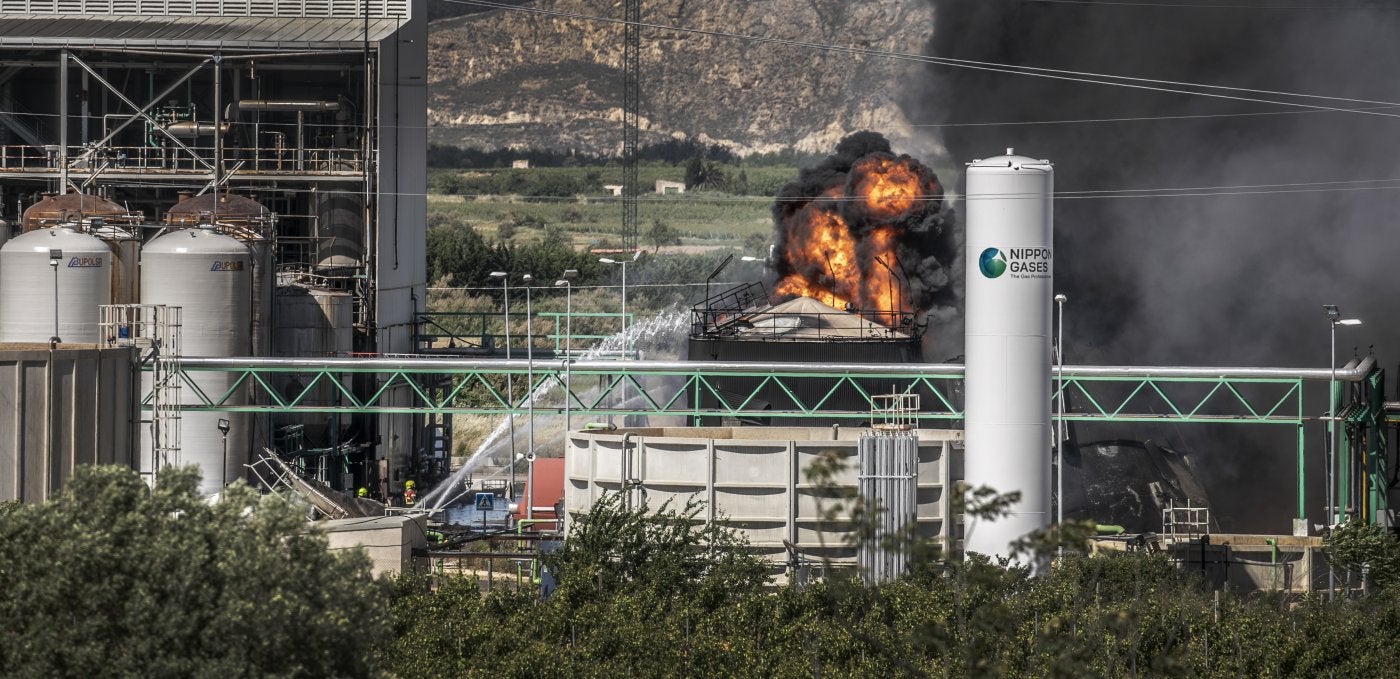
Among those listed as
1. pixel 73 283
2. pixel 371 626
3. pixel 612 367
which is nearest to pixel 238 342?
pixel 73 283

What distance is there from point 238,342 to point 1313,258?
152 feet

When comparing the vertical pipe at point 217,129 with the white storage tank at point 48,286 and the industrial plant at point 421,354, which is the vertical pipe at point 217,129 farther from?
the white storage tank at point 48,286

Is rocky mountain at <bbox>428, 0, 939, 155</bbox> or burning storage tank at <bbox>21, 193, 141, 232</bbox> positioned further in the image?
rocky mountain at <bbox>428, 0, 939, 155</bbox>

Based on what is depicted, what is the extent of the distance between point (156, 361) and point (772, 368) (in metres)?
17.6

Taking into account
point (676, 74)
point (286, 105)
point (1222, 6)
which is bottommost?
point (286, 105)

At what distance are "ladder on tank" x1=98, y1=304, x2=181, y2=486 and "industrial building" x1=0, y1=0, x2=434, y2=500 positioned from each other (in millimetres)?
2275

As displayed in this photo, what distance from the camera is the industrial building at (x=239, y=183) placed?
56562 mm

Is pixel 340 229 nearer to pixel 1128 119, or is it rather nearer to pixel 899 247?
pixel 899 247

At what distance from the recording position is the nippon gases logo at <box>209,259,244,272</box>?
5606 centimetres

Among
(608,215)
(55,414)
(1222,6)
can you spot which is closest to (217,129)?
(55,414)

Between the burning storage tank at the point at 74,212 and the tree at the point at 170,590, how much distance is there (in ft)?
124

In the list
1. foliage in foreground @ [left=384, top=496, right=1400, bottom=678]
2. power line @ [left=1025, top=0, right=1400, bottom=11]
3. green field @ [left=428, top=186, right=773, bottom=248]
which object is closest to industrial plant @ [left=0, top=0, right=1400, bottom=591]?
foliage in foreground @ [left=384, top=496, right=1400, bottom=678]

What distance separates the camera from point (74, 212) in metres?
60.2

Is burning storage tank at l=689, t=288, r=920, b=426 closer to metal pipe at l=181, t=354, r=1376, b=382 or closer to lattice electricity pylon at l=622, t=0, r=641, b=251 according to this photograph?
metal pipe at l=181, t=354, r=1376, b=382
